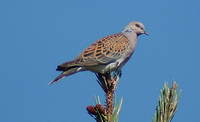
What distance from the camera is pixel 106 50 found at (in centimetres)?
755

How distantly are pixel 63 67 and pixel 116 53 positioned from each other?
1751 millimetres

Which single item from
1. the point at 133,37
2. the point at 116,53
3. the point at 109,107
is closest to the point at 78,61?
the point at 116,53

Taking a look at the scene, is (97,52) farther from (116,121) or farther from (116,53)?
(116,121)

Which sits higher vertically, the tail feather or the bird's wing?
the bird's wing

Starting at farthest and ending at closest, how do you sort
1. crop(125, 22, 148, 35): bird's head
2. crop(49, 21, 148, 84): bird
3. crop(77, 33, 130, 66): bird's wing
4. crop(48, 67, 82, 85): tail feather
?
1. crop(125, 22, 148, 35): bird's head
2. crop(77, 33, 130, 66): bird's wing
3. crop(49, 21, 148, 84): bird
4. crop(48, 67, 82, 85): tail feather

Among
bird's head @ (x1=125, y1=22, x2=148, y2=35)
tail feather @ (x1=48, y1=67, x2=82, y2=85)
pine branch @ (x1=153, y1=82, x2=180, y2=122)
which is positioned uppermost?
bird's head @ (x1=125, y1=22, x2=148, y2=35)

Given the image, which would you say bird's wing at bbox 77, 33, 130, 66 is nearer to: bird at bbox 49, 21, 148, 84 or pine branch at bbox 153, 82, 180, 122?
bird at bbox 49, 21, 148, 84

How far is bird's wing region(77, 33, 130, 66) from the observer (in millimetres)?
7195

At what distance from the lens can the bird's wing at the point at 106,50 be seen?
720 cm

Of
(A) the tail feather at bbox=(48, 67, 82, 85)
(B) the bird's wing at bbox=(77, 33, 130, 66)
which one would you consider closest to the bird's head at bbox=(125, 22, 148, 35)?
(B) the bird's wing at bbox=(77, 33, 130, 66)

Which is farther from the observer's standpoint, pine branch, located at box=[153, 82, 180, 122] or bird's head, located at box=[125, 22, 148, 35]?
bird's head, located at box=[125, 22, 148, 35]

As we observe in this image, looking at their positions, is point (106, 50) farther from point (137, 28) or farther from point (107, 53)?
point (137, 28)

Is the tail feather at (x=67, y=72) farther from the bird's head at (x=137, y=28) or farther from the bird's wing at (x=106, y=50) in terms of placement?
the bird's head at (x=137, y=28)

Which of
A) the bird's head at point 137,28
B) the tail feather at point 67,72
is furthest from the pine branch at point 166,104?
the bird's head at point 137,28
